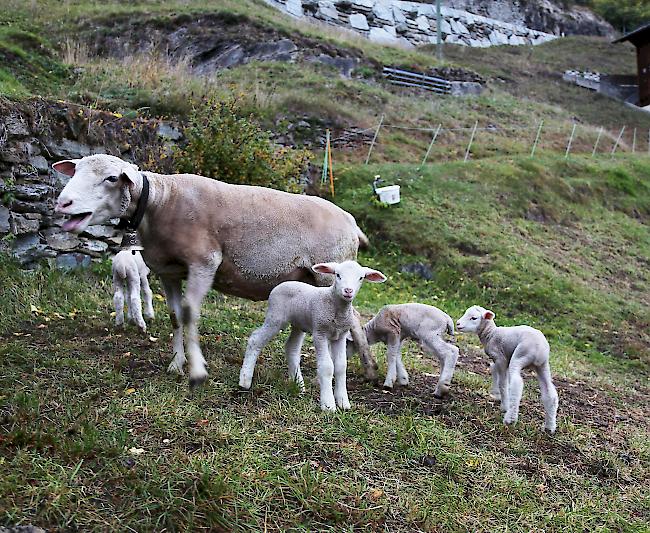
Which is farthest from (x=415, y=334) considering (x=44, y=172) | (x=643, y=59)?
(x=643, y=59)

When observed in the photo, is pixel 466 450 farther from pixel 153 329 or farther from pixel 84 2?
pixel 84 2

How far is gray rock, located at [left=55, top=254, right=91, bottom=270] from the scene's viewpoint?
876 cm

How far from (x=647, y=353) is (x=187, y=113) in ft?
30.6

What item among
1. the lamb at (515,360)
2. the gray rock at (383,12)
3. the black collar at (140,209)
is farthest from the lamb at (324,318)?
the gray rock at (383,12)

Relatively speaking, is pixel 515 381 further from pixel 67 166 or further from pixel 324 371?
pixel 67 166

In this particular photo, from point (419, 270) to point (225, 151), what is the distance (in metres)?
4.85

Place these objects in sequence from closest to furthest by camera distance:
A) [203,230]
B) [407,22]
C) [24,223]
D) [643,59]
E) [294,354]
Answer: [203,230]
[294,354]
[24,223]
[643,59]
[407,22]

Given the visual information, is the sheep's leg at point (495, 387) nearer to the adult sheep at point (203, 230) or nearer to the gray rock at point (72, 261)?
the adult sheep at point (203, 230)

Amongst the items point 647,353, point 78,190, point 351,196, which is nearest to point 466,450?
point 78,190

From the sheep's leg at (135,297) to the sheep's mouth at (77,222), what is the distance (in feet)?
8.22

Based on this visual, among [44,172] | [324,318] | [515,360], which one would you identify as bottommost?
[44,172]

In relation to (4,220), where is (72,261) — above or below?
below

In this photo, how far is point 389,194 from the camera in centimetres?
1500

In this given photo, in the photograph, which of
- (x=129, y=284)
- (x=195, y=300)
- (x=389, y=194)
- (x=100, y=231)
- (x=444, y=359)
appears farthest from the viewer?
(x=389, y=194)
